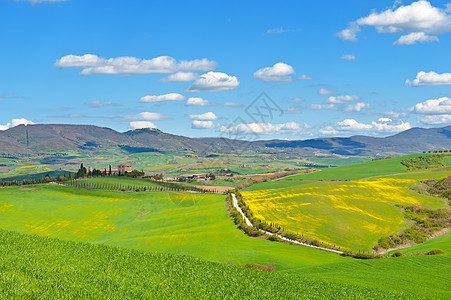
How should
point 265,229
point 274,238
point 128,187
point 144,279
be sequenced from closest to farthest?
point 144,279, point 274,238, point 265,229, point 128,187

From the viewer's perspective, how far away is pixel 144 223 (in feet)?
367

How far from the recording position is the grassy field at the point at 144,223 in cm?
6925

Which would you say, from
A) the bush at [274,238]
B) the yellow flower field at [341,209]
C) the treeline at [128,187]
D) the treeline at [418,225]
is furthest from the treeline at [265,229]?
the treeline at [128,187]

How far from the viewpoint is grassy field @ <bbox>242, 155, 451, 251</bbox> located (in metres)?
88.9

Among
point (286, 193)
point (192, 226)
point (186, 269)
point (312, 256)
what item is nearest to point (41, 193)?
point (192, 226)

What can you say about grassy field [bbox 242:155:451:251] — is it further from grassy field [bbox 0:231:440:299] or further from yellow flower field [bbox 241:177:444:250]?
grassy field [bbox 0:231:440:299]

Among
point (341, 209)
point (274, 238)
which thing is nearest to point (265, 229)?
point (274, 238)

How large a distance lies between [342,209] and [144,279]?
93642 mm

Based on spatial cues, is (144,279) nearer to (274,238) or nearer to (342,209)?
(274,238)

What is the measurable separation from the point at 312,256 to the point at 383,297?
33.8 m

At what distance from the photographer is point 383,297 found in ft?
110

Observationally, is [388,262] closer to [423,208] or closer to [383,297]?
[383,297]

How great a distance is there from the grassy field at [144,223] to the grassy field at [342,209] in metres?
14.5

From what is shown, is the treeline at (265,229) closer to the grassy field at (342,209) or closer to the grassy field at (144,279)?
the grassy field at (342,209)
